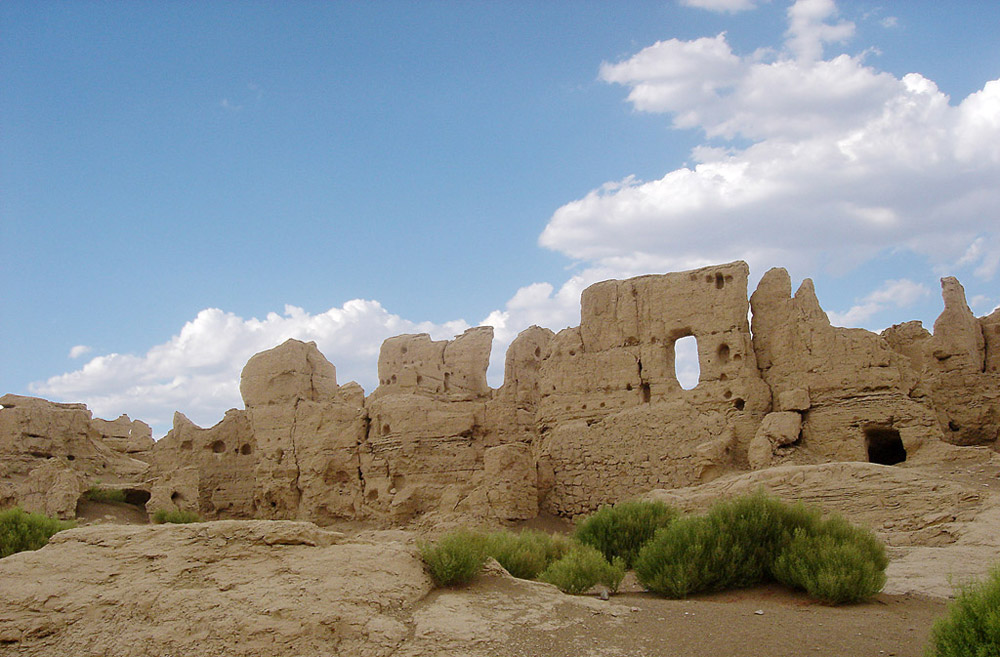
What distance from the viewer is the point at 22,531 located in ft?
47.5

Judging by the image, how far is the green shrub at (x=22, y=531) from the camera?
555 inches

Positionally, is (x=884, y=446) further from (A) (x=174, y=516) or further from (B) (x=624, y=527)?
(A) (x=174, y=516)

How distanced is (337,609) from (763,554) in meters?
6.11

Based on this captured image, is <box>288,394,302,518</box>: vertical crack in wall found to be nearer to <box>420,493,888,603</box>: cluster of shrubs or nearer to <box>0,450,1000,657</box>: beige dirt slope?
<box>420,493,888,603</box>: cluster of shrubs

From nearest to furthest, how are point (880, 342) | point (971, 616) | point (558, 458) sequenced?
1. point (971, 616)
2. point (880, 342)
3. point (558, 458)

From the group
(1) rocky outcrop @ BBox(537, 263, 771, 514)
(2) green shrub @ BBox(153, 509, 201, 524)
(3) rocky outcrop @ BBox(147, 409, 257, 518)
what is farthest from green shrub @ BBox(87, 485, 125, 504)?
(1) rocky outcrop @ BBox(537, 263, 771, 514)

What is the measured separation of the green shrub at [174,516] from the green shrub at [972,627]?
22.0 meters

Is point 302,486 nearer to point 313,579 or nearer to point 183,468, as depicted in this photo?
→ point 183,468

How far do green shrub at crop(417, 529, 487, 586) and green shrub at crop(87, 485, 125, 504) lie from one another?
812 inches

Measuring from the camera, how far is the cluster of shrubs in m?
10.7

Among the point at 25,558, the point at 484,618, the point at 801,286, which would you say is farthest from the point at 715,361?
the point at 25,558

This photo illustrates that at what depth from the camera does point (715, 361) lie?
2111 cm

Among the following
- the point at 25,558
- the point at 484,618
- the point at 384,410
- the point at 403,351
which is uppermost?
the point at 403,351

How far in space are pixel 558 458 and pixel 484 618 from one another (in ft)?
45.6
